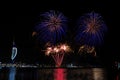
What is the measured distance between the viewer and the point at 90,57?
69.4 meters

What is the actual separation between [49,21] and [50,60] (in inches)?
1294

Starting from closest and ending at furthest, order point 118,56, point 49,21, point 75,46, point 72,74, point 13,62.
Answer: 1. point 72,74
2. point 49,21
3. point 118,56
4. point 75,46
5. point 13,62

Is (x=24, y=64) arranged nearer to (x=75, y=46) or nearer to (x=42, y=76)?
(x=75, y=46)

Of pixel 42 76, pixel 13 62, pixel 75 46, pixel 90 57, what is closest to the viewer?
pixel 42 76

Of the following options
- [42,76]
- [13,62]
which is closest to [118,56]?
[42,76]

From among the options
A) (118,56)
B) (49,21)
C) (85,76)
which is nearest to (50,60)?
(118,56)

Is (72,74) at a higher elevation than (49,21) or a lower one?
lower

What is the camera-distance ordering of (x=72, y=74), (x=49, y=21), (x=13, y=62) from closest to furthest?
(x=72, y=74) < (x=49, y=21) < (x=13, y=62)

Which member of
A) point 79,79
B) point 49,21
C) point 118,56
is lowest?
point 79,79

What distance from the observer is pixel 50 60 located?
238ft

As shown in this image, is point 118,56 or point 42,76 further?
point 118,56

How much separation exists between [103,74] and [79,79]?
371 centimetres

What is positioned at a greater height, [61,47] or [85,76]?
[61,47]

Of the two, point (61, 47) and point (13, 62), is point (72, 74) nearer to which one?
point (61, 47)
